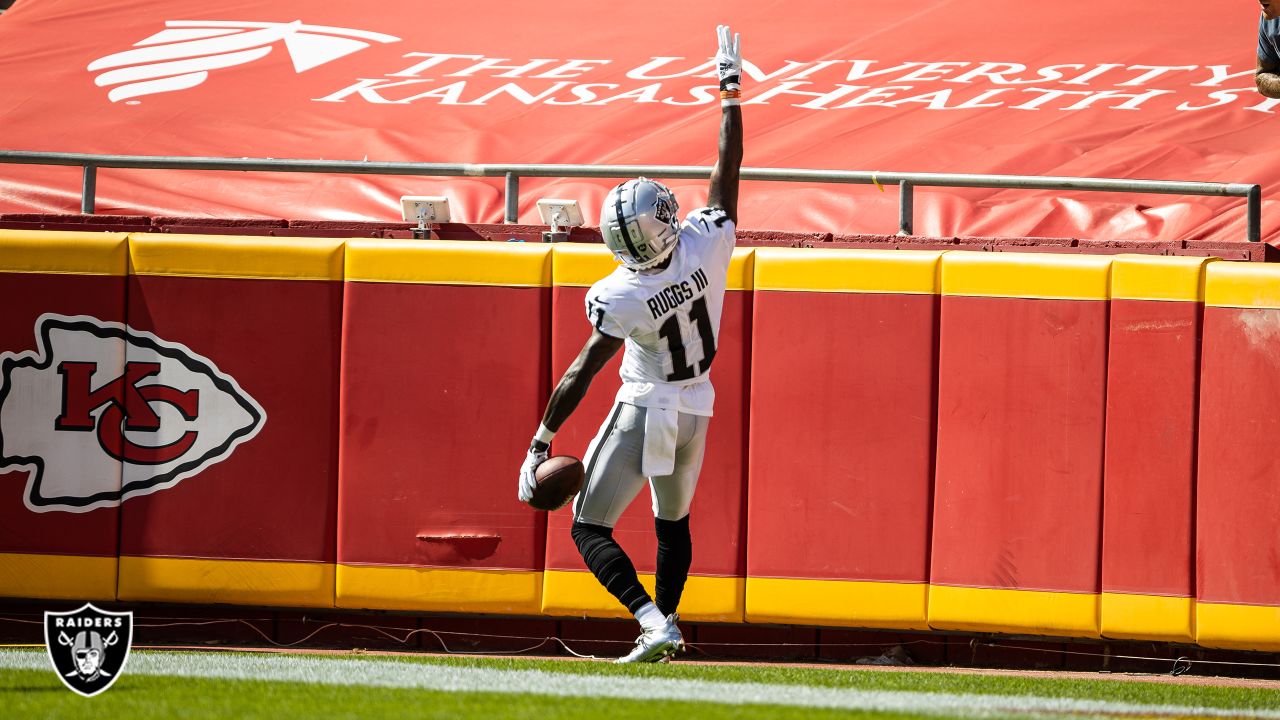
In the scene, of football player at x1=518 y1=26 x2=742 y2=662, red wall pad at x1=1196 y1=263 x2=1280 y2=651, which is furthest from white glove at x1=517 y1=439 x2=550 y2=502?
red wall pad at x1=1196 y1=263 x2=1280 y2=651

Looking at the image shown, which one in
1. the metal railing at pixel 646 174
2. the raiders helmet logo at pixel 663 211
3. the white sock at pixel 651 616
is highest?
the metal railing at pixel 646 174

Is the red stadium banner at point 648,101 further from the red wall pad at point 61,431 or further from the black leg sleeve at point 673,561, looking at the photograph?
the black leg sleeve at point 673,561

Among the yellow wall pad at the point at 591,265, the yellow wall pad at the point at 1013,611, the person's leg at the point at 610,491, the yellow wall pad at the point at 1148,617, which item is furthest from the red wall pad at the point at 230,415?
the yellow wall pad at the point at 1148,617

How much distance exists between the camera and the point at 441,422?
598 cm

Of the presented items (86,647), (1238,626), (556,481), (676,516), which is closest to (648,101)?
(676,516)

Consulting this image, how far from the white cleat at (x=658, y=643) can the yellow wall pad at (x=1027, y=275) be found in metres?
1.75

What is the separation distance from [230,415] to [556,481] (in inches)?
66.4

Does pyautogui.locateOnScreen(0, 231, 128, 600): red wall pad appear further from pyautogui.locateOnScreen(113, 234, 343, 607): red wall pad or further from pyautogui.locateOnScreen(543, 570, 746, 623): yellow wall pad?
pyautogui.locateOnScreen(543, 570, 746, 623): yellow wall pad

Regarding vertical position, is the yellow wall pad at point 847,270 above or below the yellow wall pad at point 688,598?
above

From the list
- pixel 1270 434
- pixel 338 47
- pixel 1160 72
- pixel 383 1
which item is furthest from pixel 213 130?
pixel 1270 434

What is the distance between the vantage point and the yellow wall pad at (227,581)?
19.6 ft

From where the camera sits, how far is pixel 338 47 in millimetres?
10273

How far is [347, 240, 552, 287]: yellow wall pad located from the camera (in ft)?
19.5

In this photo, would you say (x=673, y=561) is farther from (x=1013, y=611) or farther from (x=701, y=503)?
(x=1013, y=611)
